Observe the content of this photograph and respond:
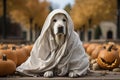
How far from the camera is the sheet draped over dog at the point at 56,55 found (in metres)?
5.44

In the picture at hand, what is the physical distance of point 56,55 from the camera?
217 inches

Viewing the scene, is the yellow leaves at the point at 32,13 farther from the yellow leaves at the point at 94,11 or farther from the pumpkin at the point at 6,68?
the pumpkin at the point at 6,68

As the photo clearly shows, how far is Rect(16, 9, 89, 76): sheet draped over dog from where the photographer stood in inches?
214

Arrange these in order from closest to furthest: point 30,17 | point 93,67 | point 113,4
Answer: point 93,67, point 113,4, point 30,17

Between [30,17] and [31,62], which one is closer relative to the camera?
[31,62]

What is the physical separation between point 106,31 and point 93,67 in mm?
80337

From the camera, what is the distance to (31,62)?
5.68 meters

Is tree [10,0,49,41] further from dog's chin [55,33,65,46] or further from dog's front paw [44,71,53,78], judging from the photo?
dog's front paw [44,71,53,78]

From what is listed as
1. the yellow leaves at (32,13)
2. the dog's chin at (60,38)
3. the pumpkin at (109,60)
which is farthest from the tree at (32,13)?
the dog's chin at (60,38)

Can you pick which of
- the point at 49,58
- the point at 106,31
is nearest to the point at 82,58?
the point at 49,58

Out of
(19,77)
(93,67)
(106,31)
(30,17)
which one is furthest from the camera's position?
(106,31)

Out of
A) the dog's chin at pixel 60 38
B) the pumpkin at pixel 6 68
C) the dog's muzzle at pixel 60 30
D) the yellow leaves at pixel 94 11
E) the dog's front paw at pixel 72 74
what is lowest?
the dog's front paw at pixel 72 74

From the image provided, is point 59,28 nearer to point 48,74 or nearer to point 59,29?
point 59,29

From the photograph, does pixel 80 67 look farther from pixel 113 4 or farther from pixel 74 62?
pixel 113 4
